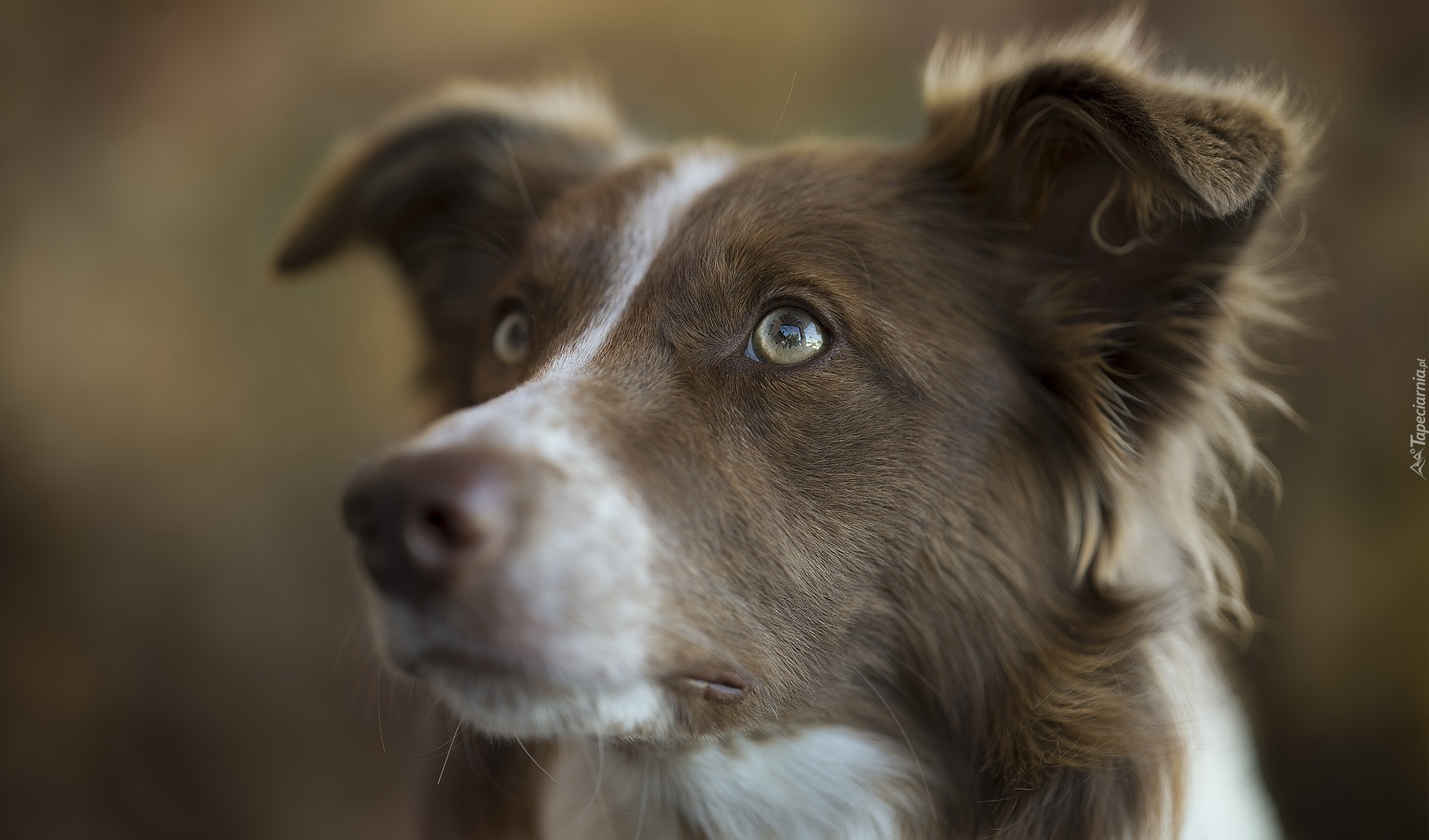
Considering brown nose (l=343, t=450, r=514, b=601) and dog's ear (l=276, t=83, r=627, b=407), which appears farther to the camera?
dog's ear (l=276, t=83, r=627, b=407)

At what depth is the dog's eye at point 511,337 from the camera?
1921 millimetres

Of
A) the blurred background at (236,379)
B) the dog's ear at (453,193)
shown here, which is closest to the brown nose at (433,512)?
the dog's ear at (453,193)

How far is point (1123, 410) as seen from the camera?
164 cm

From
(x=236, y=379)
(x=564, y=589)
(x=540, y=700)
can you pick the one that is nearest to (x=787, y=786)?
(x=540, y=700)

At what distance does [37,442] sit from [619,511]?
276 cm

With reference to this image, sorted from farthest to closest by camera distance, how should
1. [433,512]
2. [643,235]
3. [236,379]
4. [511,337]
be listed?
[236,379] → [511,337] → [643,235] → [433,512]

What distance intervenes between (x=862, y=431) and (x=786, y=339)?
203 mm

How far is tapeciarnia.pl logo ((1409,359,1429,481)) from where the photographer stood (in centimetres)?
212

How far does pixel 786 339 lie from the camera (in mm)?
1578

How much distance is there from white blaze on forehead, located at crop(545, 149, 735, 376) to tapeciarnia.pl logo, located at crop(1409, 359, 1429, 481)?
1650mm

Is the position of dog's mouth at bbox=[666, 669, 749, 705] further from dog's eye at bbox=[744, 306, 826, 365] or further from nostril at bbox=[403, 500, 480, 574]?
dog's eye at bbox=[744, 306, 826, 365]

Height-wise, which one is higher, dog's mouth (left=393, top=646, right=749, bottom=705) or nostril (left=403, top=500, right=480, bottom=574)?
nostril (left=403, top=500, right=480, bottom=574)

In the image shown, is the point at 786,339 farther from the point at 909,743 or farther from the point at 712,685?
the point at 909,743

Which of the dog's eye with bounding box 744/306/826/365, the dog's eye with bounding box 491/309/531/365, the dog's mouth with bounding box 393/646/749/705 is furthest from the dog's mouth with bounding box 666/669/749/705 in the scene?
the dog's eye with bounding box 491/309/531/365
